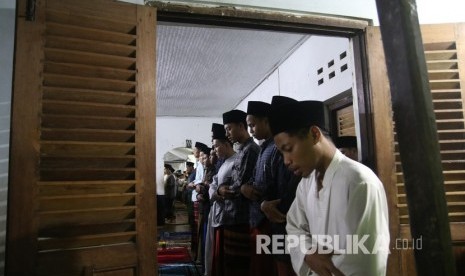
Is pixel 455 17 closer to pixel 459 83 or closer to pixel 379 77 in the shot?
pixel 459 83

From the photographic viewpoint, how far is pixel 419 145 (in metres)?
0.74

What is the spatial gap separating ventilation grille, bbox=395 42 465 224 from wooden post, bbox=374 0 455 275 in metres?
1.52

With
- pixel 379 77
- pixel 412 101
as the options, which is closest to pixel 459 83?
pixel 379 77

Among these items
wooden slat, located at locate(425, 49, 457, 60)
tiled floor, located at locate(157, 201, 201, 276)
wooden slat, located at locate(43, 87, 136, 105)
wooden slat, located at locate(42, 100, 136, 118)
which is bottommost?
tiled floor, located at locate(157, 201, 201, 276)

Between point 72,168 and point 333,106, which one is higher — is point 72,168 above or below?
below

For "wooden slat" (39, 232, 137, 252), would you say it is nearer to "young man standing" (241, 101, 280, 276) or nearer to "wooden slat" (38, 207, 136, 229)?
"wooden slat" (38, 207, 136, 229)

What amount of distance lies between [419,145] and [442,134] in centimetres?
171

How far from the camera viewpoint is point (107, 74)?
177cm

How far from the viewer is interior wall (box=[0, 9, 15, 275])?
62.6 inches

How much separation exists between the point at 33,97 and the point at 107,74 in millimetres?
384

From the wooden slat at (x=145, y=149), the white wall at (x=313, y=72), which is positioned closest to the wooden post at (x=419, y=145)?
the wooden slat at (x=145, y=149)

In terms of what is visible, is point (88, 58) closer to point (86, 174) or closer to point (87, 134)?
point (87, 134)

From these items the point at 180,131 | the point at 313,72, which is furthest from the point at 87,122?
the point at 180,131

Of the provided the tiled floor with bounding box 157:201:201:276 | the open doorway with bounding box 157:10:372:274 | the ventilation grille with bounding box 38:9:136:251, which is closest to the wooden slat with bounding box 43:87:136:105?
the ventilation grille with bounding box 38:9:136:251
